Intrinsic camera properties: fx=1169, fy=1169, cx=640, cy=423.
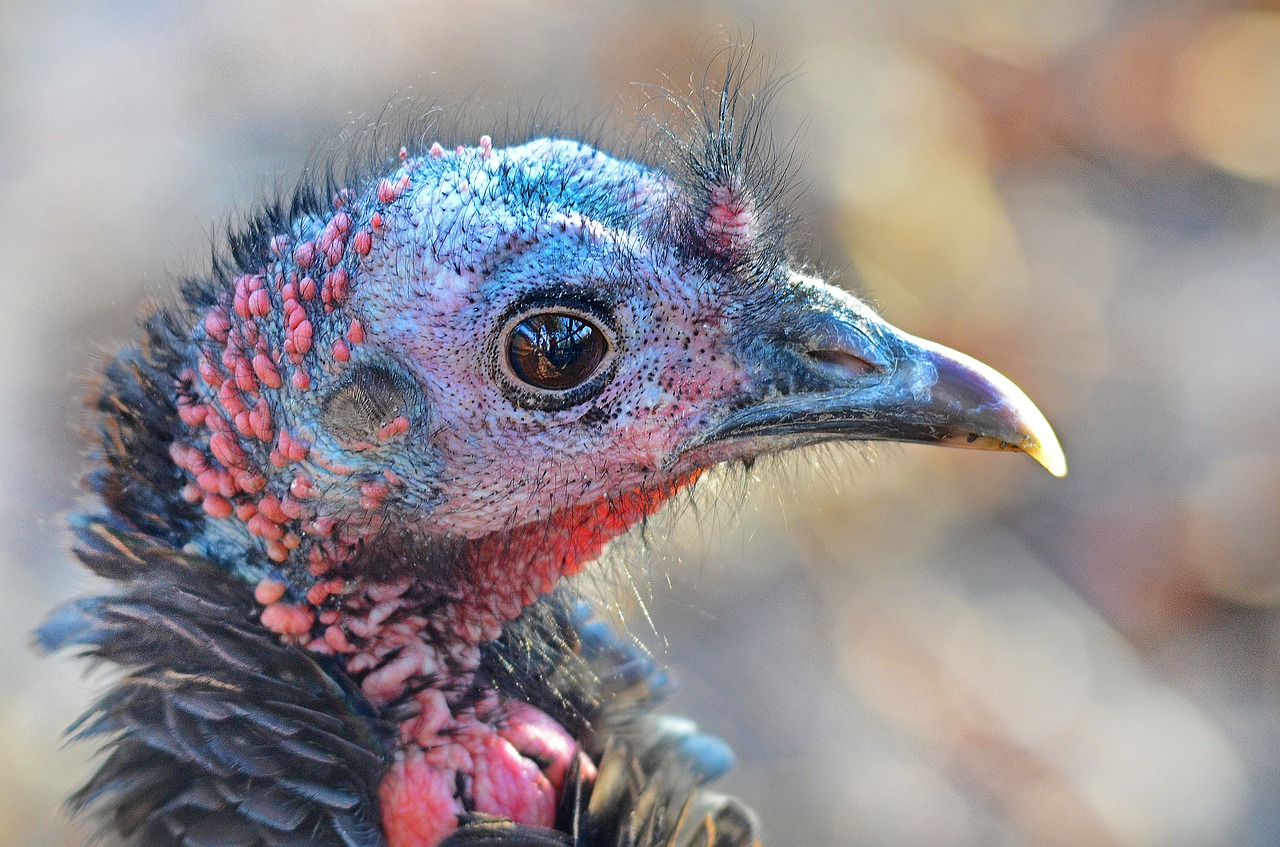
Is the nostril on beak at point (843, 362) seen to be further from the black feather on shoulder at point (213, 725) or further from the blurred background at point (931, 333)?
the blurred background at point (931, 333)

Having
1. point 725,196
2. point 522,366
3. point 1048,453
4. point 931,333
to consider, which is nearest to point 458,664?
point 522,366

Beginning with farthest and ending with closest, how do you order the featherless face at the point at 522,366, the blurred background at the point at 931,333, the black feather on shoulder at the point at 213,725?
the blurred background at the point at 931,333, the featherless face at the point at 522,366, the black feather on shoulder at the point at 213,725

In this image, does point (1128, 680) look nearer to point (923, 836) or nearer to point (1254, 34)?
point (923, 836)

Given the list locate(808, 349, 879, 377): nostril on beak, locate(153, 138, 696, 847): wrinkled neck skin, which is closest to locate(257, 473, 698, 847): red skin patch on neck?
locate(153, 138, 696, 847): wrinkled neck skin

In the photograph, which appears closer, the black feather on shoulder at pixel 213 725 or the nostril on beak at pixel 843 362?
the black feather on shoulder at pixel 213 725

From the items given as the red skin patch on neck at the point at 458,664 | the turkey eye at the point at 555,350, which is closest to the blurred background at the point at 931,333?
the red skin patch on neck at the point at 458,664

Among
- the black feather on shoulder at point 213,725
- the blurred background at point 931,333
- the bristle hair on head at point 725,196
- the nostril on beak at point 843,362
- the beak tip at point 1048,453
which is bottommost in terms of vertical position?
the black feather on shoulder at point 213,725

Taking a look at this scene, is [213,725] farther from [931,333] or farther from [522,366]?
[931,333]
